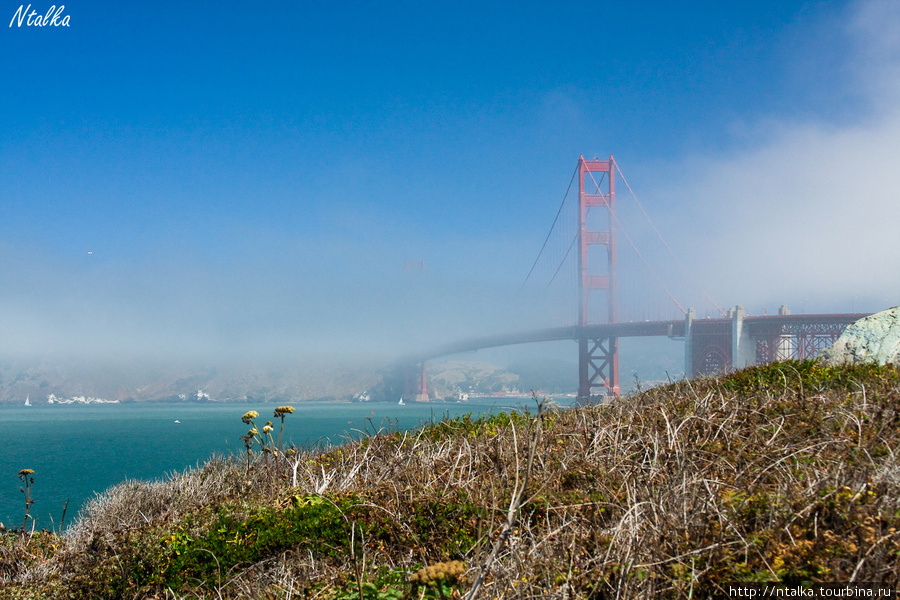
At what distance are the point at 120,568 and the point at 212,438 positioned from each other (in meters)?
62.8

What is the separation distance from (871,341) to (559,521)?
11988 mm

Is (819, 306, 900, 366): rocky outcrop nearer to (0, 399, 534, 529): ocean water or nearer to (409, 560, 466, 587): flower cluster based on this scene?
(0, 399, 534, 529): ocean water

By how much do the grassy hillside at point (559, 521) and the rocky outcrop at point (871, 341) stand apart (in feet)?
18.9

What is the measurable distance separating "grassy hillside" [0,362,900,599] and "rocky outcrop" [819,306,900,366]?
5.77 m

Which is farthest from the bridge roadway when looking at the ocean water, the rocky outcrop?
the rocky outcrop

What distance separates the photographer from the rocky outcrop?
11.9 m

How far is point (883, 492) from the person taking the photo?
2.94m

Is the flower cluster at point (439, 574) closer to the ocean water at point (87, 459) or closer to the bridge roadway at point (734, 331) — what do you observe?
the ocean water at point (87, 459)

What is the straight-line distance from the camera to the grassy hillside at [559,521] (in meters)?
2.75

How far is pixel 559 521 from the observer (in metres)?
3.84

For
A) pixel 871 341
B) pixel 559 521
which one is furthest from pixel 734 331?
pixel 559 521

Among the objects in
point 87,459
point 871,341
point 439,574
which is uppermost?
point 871,341

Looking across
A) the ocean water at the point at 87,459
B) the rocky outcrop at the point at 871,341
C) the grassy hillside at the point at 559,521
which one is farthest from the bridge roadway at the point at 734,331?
the grassy hillside at the point at 559,521

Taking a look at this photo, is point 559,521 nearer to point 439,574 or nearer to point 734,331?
point 439,574
